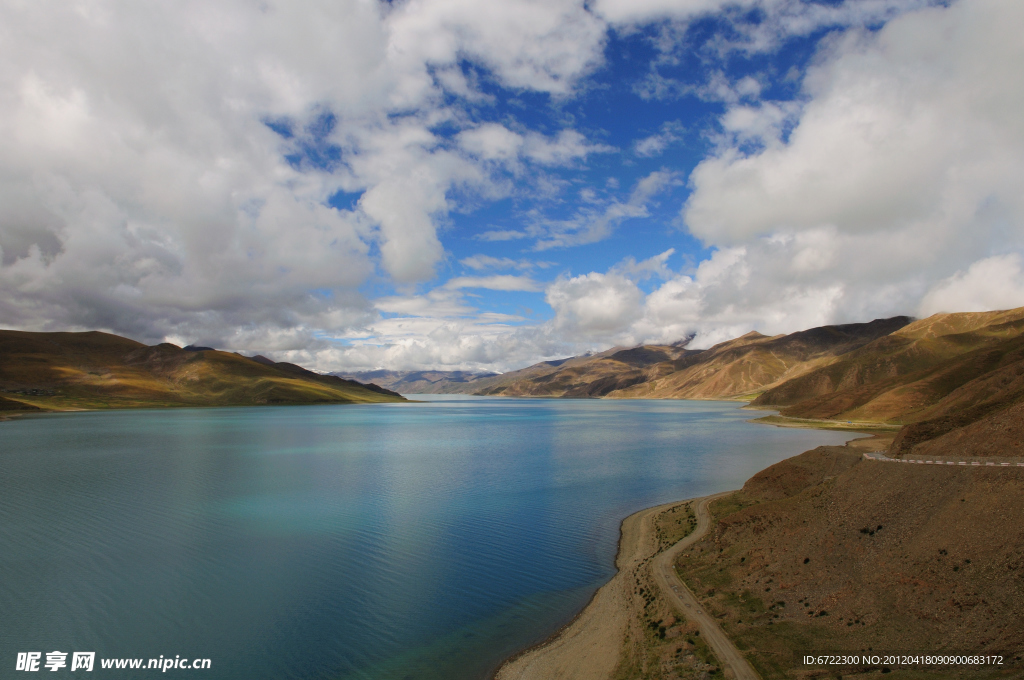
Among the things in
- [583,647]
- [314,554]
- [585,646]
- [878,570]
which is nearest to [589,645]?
[585,646]

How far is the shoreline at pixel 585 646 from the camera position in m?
20.3

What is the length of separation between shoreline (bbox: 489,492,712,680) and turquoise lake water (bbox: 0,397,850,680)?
0.88 m

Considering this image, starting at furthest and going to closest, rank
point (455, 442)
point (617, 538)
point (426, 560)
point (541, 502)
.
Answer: point (455, 442)
point (541, 502)
point (617, 538)
point (426, 560)

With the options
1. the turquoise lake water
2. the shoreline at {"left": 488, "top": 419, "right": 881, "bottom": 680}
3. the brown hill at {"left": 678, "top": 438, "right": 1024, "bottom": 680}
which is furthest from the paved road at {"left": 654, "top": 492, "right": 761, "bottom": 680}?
the turquoise lake water

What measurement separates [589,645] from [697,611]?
5458 millimetres

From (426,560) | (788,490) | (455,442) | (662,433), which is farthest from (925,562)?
(662,433)

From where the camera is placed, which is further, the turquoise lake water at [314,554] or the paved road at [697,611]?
the turquoise lake water at [314,554]

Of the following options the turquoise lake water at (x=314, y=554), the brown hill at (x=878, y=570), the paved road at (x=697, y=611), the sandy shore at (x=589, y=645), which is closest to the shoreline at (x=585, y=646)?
the sandy shore at (x=589, y=645)

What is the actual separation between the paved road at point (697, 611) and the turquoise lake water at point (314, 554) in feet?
13.6

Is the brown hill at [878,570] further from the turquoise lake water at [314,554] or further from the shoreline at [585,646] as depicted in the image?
the turquoise lake water at [314,554]

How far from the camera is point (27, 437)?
108 metres

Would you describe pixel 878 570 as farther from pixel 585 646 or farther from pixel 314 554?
pixel 314 554

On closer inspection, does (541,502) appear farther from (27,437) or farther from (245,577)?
(27,437)

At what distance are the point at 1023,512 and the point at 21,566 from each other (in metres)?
55.6
